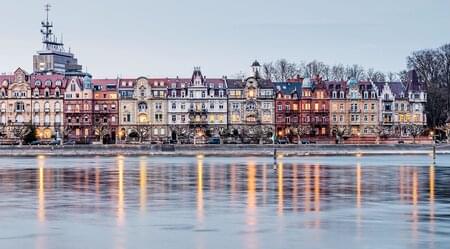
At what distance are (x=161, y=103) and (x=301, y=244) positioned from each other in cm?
11016

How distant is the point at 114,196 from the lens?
1049 inches

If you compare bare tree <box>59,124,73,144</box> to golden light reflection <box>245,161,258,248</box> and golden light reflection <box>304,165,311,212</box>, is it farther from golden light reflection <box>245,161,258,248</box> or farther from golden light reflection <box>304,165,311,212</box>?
golden light reflection <box>245,161,258,248</box>

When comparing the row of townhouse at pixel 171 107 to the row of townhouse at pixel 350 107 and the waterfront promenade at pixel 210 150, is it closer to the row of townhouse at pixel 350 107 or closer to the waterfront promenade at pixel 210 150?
the row of townhouse at pixel 350 107

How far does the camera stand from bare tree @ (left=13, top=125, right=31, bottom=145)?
111 m

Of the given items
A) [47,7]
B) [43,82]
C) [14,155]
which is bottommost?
[14,155]

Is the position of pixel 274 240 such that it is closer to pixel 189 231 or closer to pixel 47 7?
pixel 189 231

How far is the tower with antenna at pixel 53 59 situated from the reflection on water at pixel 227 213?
120 m

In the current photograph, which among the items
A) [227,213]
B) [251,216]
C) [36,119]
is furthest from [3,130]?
[251,216]

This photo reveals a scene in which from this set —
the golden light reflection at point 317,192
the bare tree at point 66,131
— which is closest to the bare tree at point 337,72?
the bare tree at point 66,131

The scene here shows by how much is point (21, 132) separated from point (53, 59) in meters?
42.7

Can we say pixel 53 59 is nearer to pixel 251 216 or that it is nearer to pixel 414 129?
pixel 414 129

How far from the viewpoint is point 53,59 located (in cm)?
15400

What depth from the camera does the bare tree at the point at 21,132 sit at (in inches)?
4387

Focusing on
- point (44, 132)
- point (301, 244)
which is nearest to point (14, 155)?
point (44, 132)
